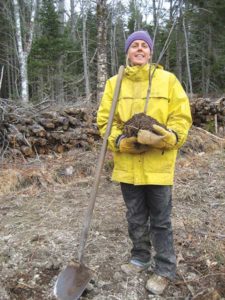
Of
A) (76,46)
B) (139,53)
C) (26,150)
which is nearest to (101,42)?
(26,150)

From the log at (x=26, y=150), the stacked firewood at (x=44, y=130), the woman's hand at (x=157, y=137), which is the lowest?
the log at (x=26, y=150)

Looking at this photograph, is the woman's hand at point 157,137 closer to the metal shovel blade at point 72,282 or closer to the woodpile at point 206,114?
the metal shovel blade at point 72,282

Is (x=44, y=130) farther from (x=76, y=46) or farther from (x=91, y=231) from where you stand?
(x=76, y=46)

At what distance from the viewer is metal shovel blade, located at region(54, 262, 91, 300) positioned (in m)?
2.78

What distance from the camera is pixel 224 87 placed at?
23141 mm

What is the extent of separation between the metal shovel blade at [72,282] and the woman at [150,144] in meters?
0.51

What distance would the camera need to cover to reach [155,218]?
2930mm

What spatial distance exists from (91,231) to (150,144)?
1595 millimetres

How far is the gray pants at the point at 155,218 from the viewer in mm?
2861

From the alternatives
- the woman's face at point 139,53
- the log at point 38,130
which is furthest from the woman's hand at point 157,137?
the log at point 38,130

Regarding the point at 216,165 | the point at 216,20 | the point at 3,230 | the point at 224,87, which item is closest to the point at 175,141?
the point at 3,230

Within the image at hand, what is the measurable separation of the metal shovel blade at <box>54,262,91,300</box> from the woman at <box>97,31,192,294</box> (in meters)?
0.51

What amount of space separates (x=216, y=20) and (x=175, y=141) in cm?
1988

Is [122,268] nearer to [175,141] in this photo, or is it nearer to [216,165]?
[175,141]
